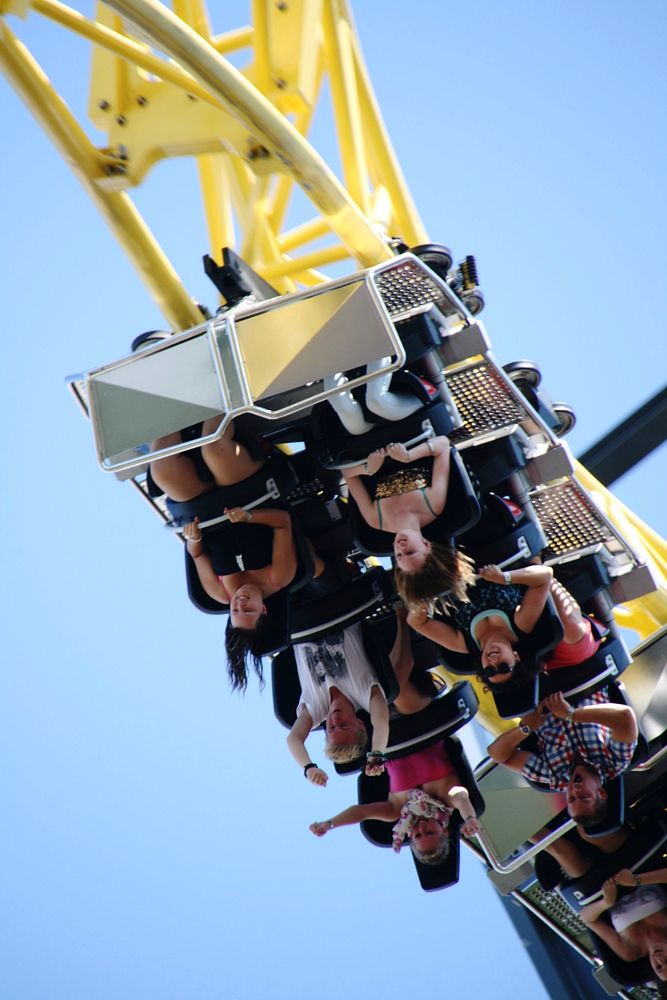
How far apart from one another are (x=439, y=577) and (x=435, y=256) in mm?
1366

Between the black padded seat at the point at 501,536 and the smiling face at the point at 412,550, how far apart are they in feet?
1.09

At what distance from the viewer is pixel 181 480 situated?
5.84 m

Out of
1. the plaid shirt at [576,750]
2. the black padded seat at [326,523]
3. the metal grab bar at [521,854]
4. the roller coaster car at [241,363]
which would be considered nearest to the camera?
the roller coaster car at [241,363]

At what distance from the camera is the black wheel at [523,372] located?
6113 mm

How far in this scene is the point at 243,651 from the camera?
19.9 feet

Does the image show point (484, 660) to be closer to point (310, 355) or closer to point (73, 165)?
point (310, 355)

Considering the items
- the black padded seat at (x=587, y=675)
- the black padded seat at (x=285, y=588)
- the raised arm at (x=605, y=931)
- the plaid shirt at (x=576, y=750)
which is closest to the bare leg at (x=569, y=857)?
the raised arm at (x=605, y=931)

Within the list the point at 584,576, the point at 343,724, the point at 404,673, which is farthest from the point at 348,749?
the point at 584,576

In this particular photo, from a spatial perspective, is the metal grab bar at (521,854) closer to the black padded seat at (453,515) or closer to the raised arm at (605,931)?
the raised arm at (605,931)

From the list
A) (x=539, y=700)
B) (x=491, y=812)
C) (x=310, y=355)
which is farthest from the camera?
(x=491, y=812)

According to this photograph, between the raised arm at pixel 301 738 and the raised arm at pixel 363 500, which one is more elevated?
the raised arm at pixel 363 500

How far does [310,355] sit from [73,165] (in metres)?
1.44

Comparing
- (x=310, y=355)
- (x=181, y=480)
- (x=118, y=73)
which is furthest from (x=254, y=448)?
(x=118, y=73)

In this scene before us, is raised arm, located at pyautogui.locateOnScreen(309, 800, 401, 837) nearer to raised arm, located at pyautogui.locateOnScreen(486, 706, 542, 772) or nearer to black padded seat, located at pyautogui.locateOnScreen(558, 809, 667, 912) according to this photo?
raised arm, located at pyautogui.locateOnScreen(486, 706, 542, 772)
